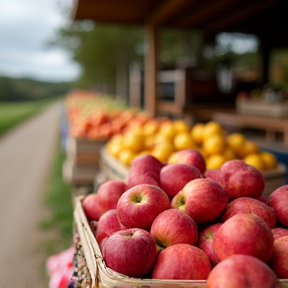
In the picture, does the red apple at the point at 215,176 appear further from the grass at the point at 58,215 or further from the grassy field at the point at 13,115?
the grassy field at the point at 13,115

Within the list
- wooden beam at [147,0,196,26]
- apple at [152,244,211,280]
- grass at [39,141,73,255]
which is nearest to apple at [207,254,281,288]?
apple at [152,244,211,280]

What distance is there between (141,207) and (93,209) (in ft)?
1.57

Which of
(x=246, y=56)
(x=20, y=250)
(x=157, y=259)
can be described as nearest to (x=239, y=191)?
(x=157, y=259)

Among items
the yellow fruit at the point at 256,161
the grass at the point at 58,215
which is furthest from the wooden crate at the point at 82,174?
the yellow fruit at the point at 256,161

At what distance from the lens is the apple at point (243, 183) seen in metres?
1.59

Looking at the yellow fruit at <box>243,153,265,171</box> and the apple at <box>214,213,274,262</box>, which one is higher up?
the apple at <box>214,213,274,262</box>

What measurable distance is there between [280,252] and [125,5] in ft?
16.0

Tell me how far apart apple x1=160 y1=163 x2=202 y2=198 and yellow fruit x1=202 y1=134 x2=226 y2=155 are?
136cm

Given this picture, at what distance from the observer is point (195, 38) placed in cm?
1588

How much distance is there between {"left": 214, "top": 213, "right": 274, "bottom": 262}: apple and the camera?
1.13m

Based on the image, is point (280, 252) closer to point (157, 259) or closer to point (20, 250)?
point (157, 259)

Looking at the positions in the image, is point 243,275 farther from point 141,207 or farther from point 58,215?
point 58,215

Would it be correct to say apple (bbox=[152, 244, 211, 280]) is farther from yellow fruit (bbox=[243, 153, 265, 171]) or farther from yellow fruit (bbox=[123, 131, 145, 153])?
yellow fruit (bbox=[123, 131, 145, 153])

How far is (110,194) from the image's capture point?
1779 millimetres
